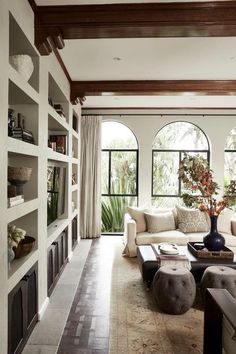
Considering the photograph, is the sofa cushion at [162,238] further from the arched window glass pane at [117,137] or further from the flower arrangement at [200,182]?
the arched window glass pane at [117,137]

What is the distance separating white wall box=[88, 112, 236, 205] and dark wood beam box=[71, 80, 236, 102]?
1.76m

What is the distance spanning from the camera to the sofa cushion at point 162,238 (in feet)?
15.7

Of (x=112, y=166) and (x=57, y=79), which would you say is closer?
(x=57, y=79)

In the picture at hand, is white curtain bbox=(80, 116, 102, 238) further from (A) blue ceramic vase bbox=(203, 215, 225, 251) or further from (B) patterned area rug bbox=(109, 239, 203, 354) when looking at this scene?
(A) blue ceramic vase bbox=(203, 215, 225, 251)

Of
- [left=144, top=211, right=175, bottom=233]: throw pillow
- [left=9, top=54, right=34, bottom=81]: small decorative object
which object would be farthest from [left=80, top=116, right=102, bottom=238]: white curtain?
[left=9, top=54, right=34, bottom=81]: small decorative object

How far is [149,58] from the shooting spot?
362 cm

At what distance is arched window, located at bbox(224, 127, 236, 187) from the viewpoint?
6.51 m

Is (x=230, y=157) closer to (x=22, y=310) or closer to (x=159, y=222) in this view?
(x=159, y=222)

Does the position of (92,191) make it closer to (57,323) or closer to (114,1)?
(57,323)

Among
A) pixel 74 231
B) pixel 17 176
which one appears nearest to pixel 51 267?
pixel 17 176

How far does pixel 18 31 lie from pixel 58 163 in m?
2.40

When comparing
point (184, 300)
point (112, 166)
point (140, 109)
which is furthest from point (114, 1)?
point (112, 166)

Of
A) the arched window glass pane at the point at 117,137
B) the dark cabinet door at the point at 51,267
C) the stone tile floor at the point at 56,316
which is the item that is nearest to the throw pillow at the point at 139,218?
the stone tile floor at the point at 56,316

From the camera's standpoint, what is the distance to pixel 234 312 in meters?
1.79
